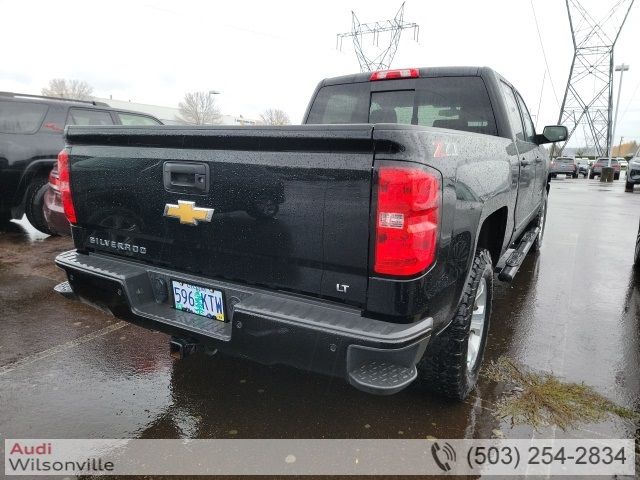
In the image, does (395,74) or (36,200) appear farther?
(36,200)

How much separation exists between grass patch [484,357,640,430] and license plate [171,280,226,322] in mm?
1713

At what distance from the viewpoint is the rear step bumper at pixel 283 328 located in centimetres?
186

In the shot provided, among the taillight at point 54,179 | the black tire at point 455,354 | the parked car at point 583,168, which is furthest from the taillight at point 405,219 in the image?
the parked car at point 583,168

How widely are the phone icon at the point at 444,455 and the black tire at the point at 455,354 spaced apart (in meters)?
0.31

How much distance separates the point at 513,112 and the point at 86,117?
602cm

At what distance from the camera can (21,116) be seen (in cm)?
611

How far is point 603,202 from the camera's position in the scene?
14.2 m

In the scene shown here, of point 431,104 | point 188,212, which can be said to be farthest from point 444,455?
point 431,104

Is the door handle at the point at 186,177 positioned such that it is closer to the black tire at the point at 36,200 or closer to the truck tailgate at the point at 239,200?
the truck tailgate at the point at 239,200

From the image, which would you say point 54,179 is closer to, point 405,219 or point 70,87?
point 405,219

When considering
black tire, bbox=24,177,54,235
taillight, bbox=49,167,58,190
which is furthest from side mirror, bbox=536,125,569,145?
black tire, bbox=24,177,54,235

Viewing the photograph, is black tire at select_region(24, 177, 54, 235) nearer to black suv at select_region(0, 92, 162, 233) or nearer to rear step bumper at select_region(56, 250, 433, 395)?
black suv at select_region(0, 92, 162, 233)

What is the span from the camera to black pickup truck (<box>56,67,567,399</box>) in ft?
6.06

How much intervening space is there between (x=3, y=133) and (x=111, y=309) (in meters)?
4.85
